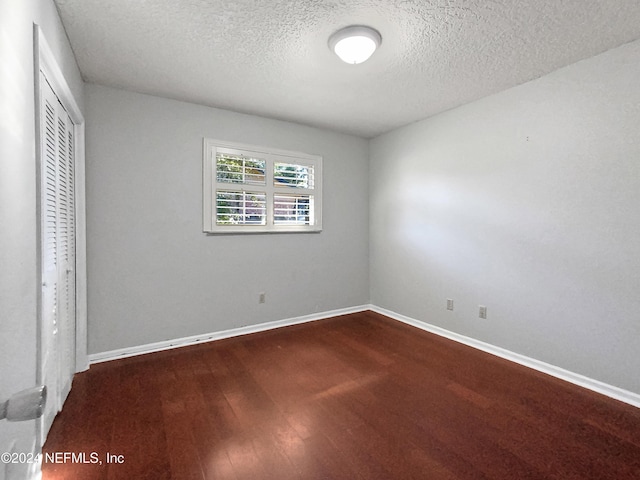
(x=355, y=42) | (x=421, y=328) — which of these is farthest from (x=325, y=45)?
(x=421, y=328)

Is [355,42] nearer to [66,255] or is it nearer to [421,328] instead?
[66,255]

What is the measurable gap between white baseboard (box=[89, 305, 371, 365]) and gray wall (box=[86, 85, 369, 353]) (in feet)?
0.18

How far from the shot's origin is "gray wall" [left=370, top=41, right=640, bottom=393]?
2078mm

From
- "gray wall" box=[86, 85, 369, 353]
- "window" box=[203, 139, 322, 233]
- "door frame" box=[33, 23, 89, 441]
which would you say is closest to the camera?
"door frame" box=[33, 23, 89, 441]

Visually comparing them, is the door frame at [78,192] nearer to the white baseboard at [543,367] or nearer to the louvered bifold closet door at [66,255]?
the louvered bifold closet door at [66,255]

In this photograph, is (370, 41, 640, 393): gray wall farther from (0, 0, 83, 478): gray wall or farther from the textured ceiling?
(0, 0, 83, 478): gray wall

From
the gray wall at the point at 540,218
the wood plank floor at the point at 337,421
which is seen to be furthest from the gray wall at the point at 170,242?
the gray wall at the point at 540,218

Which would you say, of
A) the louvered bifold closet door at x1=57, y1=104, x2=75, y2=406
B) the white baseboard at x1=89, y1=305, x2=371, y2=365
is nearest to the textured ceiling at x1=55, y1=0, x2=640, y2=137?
the louvered bifold closet door at x1=57, y1=104, x2=75, y2=406

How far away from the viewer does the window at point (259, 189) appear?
3.12m

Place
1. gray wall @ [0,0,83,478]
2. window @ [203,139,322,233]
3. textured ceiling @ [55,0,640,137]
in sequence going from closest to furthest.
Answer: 1. gray wall @ [0,0,83,478]
2. textured ceiling @ [55,0,640,137]
3. window @ [203,139,322,233]

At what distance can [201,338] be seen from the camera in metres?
3.08

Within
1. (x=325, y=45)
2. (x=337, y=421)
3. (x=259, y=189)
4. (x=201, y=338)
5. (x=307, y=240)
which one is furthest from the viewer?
(x=307, y=240)

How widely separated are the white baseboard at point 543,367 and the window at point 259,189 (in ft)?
6.29

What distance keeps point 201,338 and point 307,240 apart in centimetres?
167
